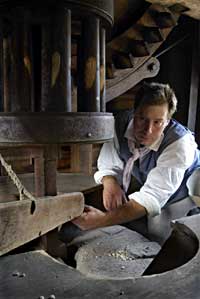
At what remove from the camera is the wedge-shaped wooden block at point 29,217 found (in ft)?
2.30

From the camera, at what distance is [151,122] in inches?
54.9

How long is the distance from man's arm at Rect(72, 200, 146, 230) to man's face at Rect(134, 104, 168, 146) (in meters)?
0.32

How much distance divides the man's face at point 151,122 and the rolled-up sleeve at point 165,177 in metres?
0.09

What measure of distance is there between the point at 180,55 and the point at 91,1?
116cm

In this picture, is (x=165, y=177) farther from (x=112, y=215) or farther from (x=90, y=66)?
(x=90, y=66)

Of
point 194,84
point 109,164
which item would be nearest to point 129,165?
point 109,164

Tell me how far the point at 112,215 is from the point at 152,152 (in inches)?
16.7

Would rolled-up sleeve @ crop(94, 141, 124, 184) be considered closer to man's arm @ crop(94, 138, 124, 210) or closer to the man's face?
man's arm @ crop(94, 138, 124, 210)

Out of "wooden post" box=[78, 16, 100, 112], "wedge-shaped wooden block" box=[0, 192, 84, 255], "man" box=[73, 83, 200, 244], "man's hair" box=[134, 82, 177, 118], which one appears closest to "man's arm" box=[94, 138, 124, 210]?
"man" box=[73, 83, 200, 244]

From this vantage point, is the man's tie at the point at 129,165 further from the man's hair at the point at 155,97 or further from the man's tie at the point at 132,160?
the man's hair at the point at 155,97

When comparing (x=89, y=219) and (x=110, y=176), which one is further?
(x=110, y=176)

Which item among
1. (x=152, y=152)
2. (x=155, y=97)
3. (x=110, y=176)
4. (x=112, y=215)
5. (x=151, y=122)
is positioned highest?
(x=155, y=97)

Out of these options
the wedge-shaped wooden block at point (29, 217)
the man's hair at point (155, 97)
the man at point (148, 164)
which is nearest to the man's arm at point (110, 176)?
the man at point (148, 164)

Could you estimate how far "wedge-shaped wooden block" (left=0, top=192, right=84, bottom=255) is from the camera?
70 cm
